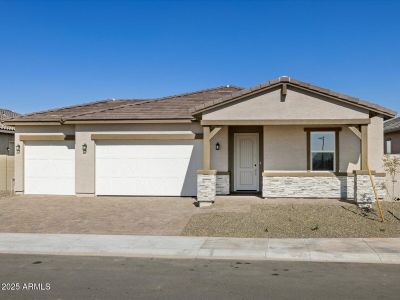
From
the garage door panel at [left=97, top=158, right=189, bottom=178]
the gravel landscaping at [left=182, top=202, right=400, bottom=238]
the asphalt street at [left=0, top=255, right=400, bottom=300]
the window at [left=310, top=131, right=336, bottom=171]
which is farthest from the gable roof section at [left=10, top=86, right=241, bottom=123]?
the asphalt street at [left=0, top=255, right=400, bottom=300]

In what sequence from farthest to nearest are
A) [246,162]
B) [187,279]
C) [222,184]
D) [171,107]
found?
1. [171,107]
2. [246,162]
3. [222,184]
4. [187,279]

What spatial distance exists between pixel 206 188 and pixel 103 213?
3.71m

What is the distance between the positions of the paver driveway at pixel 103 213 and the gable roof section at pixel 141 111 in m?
3.43

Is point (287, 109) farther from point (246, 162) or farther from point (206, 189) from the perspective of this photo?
point (206, 189)

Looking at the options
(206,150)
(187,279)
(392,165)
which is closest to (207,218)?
(206,150)

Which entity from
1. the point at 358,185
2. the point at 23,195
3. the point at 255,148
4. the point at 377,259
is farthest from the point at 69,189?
the point at 377,259

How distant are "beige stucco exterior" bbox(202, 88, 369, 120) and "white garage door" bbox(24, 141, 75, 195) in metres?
6.86

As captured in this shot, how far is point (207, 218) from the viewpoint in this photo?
12.0 metres

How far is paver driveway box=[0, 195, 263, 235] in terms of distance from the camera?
11.2 meters

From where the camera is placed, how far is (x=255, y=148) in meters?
16.5

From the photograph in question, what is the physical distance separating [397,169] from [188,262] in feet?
36.0

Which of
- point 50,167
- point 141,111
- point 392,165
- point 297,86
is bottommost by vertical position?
point 50,167

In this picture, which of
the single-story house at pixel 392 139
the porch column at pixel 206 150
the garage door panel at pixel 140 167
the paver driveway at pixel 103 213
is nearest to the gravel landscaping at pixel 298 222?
the paver driveway at pixel 103 213

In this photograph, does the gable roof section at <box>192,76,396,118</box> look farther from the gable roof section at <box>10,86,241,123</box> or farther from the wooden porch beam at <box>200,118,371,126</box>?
the gable roof section at <box>10,86,241,123</box>
